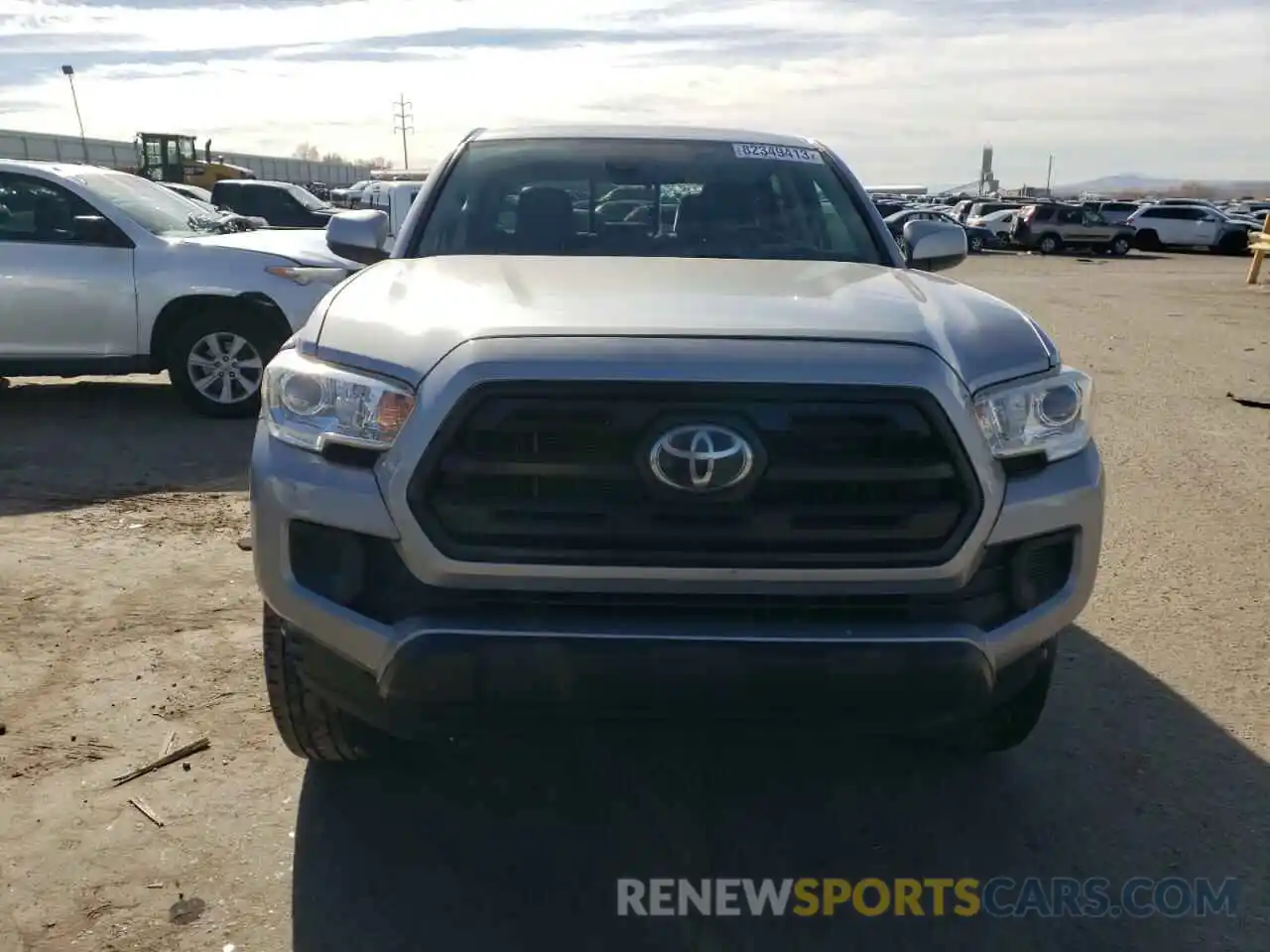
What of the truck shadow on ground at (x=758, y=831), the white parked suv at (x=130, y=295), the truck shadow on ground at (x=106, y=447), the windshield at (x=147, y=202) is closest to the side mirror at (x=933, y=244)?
the truck shadow on ground at (x=758, y=831)

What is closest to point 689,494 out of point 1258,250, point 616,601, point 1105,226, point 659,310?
point 616,601

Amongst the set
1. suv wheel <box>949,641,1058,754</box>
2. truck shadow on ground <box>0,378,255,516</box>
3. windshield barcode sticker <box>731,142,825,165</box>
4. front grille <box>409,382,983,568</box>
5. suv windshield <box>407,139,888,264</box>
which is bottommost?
truck shadow on ground <box>0,378,255,516</box>

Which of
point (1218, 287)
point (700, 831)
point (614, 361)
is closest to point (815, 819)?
point (700, 831)

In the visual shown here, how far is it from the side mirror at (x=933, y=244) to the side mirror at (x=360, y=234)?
198cm

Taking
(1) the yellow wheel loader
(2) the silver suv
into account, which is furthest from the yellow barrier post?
(1) the yellow wheel loader

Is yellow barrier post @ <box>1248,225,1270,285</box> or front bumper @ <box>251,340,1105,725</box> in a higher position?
front bumper @ <box>251,340,1105,725</box>

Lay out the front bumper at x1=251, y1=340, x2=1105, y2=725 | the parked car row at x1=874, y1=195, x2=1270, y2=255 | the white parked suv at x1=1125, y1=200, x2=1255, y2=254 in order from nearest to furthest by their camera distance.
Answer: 1. the front bumper at x1=251, y1=340, x2=1105, y2=725
2. the parked car row at x1=874, y1=195, x2=1270, y2=255
3. the white parked suv at x1=1125, y1=200, x2=1255, y2=254

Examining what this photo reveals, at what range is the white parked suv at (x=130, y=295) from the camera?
7281 mm

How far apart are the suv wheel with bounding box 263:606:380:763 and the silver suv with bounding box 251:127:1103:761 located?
0.24m

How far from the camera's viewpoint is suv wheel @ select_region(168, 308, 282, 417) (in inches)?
290

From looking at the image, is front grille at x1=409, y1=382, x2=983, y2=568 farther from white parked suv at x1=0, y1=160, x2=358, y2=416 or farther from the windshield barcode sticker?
white parked suv at x1=0, y1=160, x2=358, y2=416

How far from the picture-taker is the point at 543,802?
9.84 ft

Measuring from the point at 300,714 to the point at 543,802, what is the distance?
68cm

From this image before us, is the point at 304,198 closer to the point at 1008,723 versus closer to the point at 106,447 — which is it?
the point at 106,447
